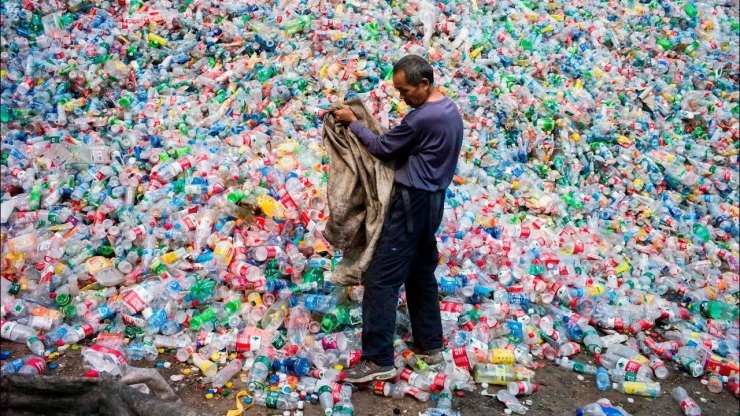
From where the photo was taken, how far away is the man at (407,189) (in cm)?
342

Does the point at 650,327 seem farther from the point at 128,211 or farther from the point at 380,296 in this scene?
the point at 128,211

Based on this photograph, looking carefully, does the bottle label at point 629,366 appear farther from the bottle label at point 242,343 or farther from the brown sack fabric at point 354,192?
the bottle label at point 242,343

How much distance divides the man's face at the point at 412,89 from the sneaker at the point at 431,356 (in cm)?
150

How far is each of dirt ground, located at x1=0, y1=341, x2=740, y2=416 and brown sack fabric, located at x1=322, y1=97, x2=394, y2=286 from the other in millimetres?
726

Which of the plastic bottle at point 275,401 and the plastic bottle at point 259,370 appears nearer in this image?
the plastic bottle at point 275,401

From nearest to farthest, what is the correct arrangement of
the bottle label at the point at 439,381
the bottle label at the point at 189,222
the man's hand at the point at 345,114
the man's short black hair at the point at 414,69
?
the man's short black hair at the point at 414,69, the man's hand at the point at 345,114, the bottle label at the point at 439,381, the bottle label at the point at 189,222

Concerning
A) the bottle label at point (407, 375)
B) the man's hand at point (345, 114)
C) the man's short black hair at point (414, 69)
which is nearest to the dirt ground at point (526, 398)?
the bottle label at point (407, 375)

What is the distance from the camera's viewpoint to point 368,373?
368 cm

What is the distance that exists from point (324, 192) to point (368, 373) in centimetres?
177

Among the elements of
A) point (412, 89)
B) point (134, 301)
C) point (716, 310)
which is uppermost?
point (412, 89)

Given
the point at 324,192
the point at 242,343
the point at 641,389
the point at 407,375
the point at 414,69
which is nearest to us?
the point at 414,69

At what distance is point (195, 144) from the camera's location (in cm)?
552

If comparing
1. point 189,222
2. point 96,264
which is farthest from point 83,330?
point 189,222

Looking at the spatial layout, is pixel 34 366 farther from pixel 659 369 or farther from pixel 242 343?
pixel 659 369
